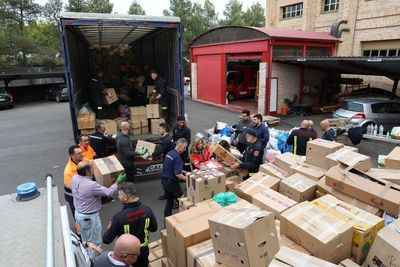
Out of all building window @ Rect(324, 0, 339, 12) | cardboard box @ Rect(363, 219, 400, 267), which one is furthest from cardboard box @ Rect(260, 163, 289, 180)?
building window @ Rect(324, 0, 339, 12)

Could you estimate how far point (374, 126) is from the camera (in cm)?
1072

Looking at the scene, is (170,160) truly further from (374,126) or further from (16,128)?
(16,128)

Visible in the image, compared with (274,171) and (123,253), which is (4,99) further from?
(123,253)

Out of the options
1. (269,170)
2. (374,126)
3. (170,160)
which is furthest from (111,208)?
(374,126)

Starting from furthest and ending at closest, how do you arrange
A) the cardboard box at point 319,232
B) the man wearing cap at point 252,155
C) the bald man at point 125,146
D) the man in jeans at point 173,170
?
the bald man at point 125,146
the man wearing cap at point 252,155
the man in jeans at point 173,170
the cardboard box at point 319,232

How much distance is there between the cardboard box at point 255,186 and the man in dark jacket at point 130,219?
152cm

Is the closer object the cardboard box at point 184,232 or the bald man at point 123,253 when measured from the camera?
the bald man at point 123,253

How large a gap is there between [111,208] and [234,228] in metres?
4.16

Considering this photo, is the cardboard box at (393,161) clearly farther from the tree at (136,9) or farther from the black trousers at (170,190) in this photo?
the tree at (136,9)

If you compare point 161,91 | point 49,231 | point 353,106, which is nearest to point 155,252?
point 49,231

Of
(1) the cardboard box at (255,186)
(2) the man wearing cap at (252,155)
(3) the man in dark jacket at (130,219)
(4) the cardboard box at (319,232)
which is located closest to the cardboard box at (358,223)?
(4) the cardboard box at (319,232)

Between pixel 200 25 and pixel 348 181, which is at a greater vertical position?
pixel 200 25

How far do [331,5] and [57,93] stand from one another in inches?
833

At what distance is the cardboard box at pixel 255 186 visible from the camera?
4336mm
